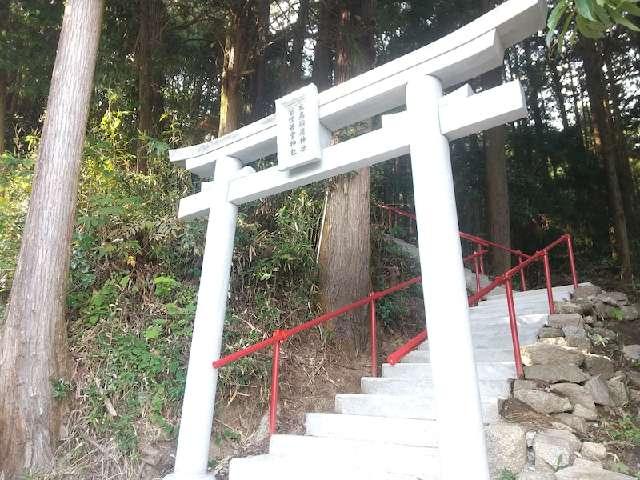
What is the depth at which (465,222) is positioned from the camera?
12102 mm

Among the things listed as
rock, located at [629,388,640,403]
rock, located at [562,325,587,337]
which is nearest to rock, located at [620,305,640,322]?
rock, located at [562,325,587,337]

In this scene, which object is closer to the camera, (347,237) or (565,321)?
(565,321)

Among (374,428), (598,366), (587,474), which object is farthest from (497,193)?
(587,474)

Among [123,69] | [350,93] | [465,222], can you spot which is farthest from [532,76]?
[350,93]

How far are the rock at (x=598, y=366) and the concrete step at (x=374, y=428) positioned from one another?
1.66m

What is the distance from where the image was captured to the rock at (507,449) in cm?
326

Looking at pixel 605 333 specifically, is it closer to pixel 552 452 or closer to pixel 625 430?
pixel 625 430

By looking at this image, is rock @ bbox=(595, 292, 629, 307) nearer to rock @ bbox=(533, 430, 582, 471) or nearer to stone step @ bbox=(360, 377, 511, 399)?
stone step @ bbox=(360, 377, 511, 399)

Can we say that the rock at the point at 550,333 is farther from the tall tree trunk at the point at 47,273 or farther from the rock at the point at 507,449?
the tall tree trunk at the point at 47,273

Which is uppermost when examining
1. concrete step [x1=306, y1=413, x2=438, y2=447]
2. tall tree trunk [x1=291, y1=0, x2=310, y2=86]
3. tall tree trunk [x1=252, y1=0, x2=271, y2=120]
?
tall tree trunk [x1=291, y1=0, x2=310, y2=86]

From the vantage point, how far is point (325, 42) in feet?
22.8

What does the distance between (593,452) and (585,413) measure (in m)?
0.43

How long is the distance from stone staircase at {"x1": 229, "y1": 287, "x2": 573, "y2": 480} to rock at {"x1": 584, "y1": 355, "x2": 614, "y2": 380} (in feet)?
1.52

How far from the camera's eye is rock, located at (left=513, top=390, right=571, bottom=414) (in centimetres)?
376
